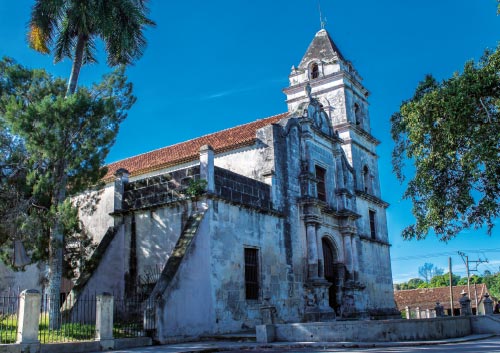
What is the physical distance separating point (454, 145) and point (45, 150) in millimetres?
10055

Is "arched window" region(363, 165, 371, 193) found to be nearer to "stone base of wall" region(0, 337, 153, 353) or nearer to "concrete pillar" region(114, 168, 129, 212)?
"concrete pillar" region(114, 168, 129, 212)

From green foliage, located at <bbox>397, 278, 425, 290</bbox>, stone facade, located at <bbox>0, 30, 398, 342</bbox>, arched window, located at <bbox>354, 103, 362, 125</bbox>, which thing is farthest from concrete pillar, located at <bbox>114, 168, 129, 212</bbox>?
green foliage, located at <bbox>397, 278, 425, 290</bbox>

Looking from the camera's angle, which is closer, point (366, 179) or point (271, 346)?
point (271, 346)

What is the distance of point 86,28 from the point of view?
1434cm

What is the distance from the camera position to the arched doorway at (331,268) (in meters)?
21.1

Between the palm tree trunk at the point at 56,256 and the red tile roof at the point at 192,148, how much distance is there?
5565 mm

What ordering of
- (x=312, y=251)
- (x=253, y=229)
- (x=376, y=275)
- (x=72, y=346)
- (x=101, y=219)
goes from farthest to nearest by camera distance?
(x=376, y=275) → (x=312, y=251) → (x=101, y=219) → (x=253, y=229) → (x=72, y=346)

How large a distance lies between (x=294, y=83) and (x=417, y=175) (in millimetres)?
15217

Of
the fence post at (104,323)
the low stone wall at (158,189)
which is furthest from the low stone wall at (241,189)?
the fence post at (104,323)

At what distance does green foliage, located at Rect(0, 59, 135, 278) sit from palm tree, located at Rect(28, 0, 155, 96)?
1211mm

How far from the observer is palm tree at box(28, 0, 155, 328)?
1333 cm

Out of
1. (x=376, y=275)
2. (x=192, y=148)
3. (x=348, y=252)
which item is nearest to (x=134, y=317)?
(x=192, y=148)

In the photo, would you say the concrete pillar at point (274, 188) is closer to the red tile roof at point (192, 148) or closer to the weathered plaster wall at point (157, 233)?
the red tile roof at point (192, 148)

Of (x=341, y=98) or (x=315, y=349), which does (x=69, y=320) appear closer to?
(x=315, y=349)
